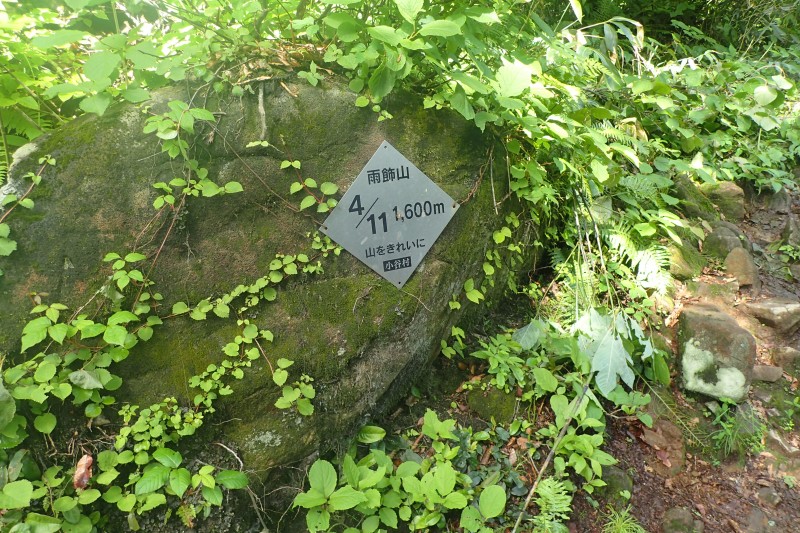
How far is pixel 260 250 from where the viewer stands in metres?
2.35

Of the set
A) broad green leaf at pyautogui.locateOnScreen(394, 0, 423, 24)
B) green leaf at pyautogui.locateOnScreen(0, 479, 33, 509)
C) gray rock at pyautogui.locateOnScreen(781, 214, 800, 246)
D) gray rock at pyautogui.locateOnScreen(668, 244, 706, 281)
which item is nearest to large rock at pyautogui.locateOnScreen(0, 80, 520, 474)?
green leaf at pyautogui.locateOnScreen(0, 479, 33, 509)

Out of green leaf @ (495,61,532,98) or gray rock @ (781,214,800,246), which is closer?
green leaf @ (495,61,532,98)

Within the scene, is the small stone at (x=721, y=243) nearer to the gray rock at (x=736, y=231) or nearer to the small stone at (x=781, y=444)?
the gray rock at (x=736, y=231)

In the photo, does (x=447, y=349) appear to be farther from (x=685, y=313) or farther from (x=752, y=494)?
(x=752, y=494)

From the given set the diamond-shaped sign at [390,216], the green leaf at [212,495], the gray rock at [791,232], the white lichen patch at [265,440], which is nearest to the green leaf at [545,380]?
the diamond-shaped sign at [390,216]

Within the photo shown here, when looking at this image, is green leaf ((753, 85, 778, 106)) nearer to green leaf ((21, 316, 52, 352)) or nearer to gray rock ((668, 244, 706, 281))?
gray rock ((668, 244, 706, 281))

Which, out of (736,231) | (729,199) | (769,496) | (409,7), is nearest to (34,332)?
(409,7)

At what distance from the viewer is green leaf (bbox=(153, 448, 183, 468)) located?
1.98 meters

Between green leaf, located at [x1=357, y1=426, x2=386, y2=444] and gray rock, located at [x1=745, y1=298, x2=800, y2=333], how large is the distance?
295cm

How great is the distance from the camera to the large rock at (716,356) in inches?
115

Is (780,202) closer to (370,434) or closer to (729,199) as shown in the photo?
(729,199)

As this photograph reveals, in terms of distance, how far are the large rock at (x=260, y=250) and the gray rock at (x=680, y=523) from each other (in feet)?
5.08

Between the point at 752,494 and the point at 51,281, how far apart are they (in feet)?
12.7

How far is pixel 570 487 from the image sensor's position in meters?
2.45
